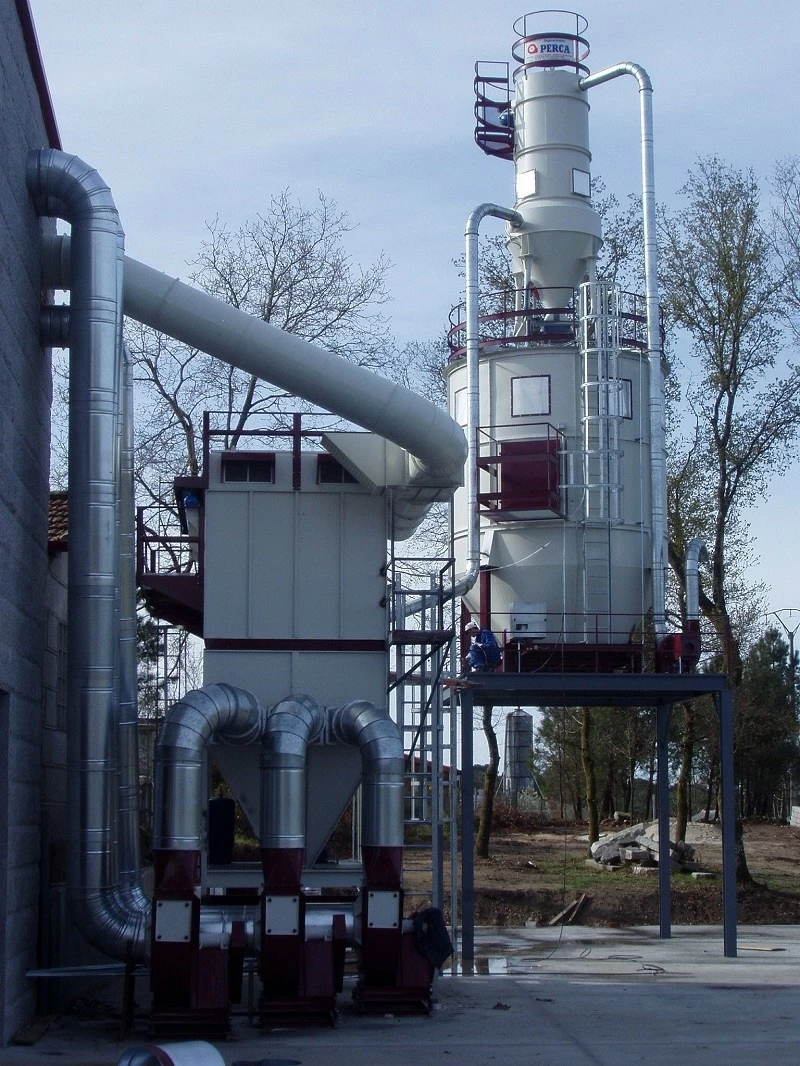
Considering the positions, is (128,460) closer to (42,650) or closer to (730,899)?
(42,650)

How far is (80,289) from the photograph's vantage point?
50.7 ft

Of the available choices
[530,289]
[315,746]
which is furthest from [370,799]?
[530,289]

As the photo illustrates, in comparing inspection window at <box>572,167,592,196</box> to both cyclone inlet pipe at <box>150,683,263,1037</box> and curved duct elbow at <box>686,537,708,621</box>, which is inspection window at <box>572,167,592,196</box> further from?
cyclone inlet pipe at <box>150,683,263,1037</box>

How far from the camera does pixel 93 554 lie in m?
15.1

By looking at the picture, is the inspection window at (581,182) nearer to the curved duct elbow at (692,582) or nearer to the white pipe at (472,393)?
the white pipe at (472,393)

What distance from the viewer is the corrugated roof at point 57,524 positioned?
17312mm

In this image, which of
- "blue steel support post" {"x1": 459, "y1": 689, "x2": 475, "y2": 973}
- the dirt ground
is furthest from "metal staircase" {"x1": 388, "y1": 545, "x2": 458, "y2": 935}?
the dirt ground

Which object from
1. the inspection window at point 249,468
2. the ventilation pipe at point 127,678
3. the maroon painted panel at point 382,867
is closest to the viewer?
the maroon painted panel at point 382,867

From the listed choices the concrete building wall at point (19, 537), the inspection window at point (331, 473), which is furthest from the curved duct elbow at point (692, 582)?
the concrete building wall at point (19, 537)

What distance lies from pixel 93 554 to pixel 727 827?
1123 cm

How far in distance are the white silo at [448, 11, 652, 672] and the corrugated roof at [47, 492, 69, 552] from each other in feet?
21.5

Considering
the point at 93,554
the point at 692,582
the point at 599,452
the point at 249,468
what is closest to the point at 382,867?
the point at 93,554

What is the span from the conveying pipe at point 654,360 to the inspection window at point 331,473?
5.99 metres

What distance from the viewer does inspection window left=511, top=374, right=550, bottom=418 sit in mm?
22328
